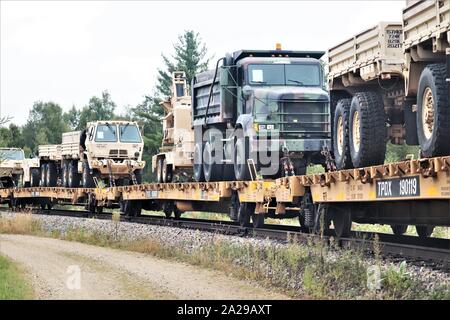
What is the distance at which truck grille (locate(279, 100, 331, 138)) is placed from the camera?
20797 millimetres

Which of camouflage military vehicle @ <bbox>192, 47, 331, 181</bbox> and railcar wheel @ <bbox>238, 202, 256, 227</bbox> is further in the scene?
railcar wheel @ <bbox>238, 202, 256, 227</bbox>

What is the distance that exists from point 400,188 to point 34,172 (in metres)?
31.3

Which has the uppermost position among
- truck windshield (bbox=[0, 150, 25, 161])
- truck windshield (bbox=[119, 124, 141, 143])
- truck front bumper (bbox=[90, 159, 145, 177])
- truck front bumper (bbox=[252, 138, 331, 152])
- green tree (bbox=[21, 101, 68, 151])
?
green tree (bbox=[21, 101, 68, 151])

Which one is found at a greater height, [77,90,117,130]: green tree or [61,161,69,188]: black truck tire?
[77,90,117,130]: green tree

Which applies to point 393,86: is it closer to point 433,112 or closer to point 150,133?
point 433,112

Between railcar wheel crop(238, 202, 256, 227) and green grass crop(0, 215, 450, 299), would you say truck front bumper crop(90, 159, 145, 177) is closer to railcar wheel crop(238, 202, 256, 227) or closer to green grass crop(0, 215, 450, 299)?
railcar wheel crop(238, 202, 256, 227)

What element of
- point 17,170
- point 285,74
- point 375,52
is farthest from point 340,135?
point 17,170

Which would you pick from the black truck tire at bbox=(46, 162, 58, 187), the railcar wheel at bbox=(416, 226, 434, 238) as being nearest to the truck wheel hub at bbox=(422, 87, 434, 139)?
the railcar wheel at bbox=(416, 226, 434, 238)

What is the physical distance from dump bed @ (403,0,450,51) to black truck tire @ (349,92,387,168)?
1.87 meters

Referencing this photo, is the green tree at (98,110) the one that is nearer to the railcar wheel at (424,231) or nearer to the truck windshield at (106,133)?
the truck windshield at (106,133)

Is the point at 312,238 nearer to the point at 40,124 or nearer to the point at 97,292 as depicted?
the point at 97,292

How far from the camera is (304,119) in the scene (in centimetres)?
2089

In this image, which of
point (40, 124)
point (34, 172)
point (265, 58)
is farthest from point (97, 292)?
point (40, 124)

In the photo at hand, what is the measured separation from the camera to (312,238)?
53.8 feet
